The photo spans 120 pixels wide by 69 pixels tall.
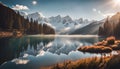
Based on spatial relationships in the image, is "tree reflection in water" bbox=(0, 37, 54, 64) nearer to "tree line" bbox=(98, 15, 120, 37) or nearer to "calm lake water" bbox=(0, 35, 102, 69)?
"calm lake water" bbox=(0, 35, 102, 69)

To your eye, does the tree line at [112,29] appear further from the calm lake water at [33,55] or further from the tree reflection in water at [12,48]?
the calm lake water at [33,55]

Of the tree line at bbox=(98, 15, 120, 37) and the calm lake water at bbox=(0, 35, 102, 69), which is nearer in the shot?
the calm lake water at bbox=(0, 35, 102, 69)

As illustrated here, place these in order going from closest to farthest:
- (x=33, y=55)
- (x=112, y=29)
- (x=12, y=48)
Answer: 1. (x=33, y=55)
2. (x=12, y=48)
3. (x=112, y=29)

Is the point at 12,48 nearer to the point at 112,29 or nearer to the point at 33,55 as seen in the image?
the point at 33,55

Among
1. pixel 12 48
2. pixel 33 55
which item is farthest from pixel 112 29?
pixel 33 55

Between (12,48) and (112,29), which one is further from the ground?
(112,29)

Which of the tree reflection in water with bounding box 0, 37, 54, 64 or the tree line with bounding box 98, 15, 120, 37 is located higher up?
the tree line with bounding box 98, 15, 120, 37

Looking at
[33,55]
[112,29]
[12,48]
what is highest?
[112,29]

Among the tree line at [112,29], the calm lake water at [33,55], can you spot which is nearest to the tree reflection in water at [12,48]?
the calm lake water at [33,55]

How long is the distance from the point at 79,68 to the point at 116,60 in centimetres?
411

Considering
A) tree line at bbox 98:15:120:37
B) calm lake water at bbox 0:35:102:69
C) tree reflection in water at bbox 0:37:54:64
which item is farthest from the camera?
tree line at bbox 98:15:120:37

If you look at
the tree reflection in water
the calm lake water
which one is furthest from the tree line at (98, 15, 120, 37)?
the calm lake water

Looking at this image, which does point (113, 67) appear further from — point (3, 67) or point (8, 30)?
point (8, 30)

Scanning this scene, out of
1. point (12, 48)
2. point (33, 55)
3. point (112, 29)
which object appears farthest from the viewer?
point (112, 29)
